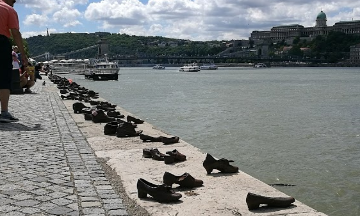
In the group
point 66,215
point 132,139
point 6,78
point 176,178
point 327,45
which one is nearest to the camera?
point 66,215

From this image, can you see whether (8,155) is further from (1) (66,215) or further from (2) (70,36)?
(2) (70,36)

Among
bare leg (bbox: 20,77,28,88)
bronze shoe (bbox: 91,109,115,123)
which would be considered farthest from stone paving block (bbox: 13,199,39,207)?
bare leg (bbox: 20,77,28,88)

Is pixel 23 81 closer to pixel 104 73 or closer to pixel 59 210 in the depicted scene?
pixel 59 210

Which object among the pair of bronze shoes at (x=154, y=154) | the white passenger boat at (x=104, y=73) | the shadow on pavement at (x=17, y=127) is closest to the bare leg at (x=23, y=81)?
the shadow on pavement at (x=17, y=127)

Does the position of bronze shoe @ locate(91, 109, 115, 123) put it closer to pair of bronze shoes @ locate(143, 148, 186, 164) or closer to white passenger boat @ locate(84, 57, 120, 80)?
pair of bronze shoes @ locate(143, 148, 186, 164)

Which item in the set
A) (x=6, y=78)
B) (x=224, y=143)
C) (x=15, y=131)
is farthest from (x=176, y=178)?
(x=224, y=143)

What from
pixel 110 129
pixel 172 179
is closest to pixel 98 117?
pixel 110 129

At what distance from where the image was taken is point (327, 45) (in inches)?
7402

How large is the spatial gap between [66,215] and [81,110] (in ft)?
28.5

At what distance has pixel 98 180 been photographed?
549 centimetres

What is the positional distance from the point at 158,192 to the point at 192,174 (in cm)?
123

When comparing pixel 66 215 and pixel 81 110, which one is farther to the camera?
pixel 81 110

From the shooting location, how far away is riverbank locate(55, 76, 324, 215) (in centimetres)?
464

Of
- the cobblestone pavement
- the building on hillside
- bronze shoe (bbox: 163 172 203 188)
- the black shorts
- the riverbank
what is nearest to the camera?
the cobblestone pavement
